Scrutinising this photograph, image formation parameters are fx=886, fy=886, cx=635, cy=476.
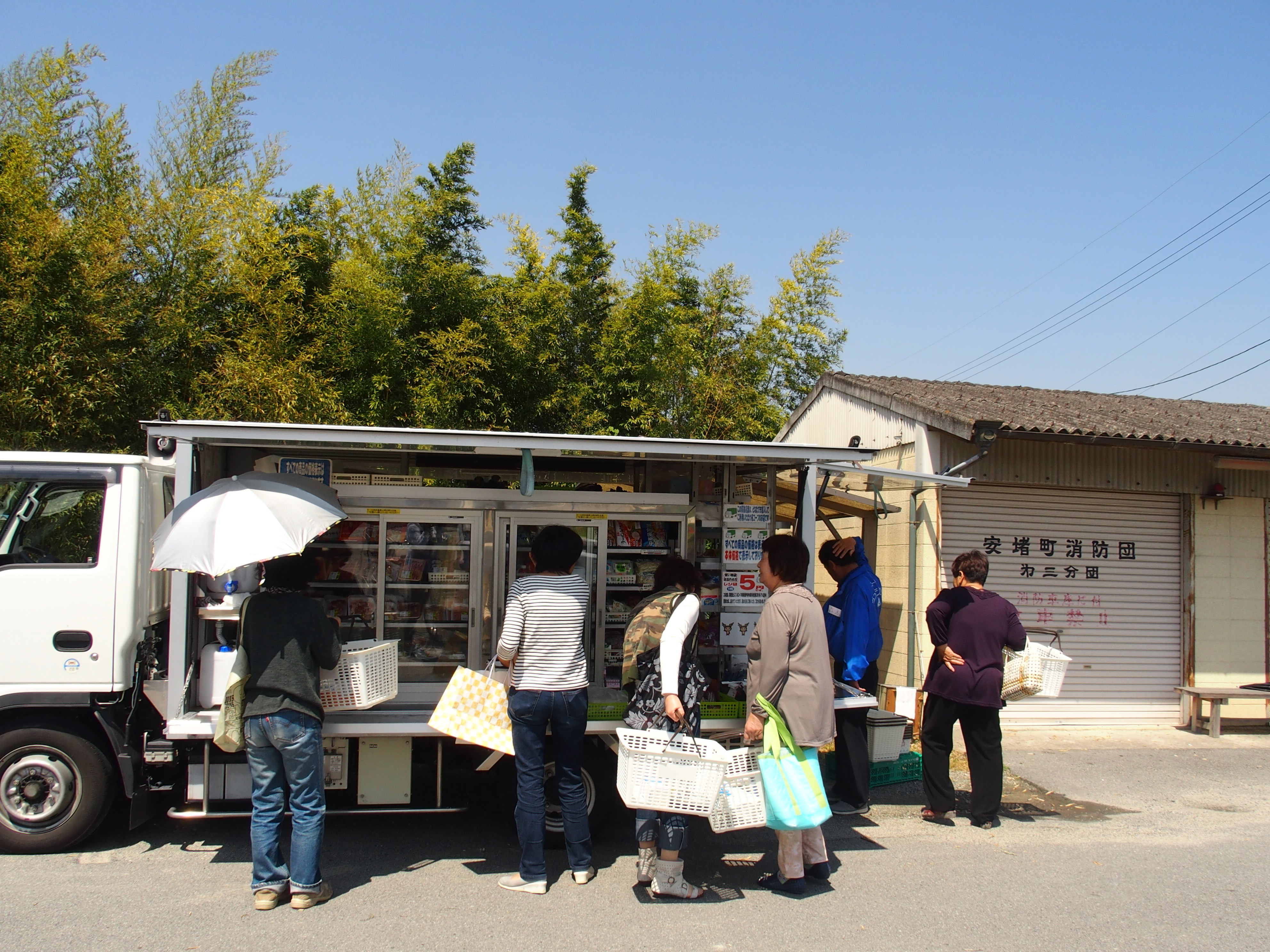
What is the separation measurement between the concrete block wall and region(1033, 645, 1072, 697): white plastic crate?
4.38m

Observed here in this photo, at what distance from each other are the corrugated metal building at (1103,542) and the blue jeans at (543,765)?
15.6 feet

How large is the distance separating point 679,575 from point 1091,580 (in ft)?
20.4

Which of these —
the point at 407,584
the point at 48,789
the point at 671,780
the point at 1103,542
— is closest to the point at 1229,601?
the point at 1103,542

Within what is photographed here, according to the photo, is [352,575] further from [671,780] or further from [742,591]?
[671,780]

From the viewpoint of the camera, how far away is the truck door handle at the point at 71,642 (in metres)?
4.70

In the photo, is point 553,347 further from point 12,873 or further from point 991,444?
point 12,873

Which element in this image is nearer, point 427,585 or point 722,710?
point 722,710

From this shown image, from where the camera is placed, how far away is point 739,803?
4.28m

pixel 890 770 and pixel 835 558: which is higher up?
pixel 835 558

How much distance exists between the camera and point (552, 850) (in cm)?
507

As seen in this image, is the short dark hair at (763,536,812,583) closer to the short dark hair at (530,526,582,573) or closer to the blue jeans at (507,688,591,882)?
the short dark hair at (530,526,582,573)

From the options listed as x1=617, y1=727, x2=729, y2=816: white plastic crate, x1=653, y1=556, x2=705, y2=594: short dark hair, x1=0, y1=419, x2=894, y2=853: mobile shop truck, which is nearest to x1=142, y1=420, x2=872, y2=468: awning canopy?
x1=0, y1=419, x2=894, y2=853: mobile shop truck

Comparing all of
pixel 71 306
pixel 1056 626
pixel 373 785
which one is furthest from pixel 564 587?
pixel 1056 626

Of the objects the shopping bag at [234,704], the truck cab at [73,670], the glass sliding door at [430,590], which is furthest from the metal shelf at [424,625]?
the shopping bag at [234,704]
